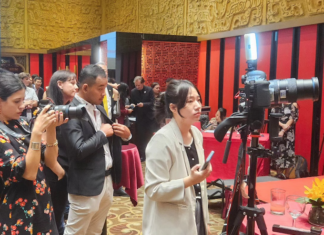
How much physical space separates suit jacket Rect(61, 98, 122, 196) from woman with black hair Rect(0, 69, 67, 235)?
1.28 feet

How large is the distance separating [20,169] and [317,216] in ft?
4.66

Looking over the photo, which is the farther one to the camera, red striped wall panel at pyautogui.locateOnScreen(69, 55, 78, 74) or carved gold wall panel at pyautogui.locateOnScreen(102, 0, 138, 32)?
red striped wall panel at pyautogui.locateOnScreen(69, 55, 78, 74)

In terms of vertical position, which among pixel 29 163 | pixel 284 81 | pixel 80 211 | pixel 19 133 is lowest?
pixel 80 211

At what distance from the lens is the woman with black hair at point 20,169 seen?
1.61m

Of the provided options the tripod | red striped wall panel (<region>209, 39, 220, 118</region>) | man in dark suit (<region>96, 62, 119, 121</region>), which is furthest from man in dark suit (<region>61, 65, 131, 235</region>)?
red striped wall panel (<region>209, 39, 220, 118</region>)

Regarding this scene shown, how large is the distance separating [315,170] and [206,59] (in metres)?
3.32

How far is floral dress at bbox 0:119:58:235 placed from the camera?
161 centimetres

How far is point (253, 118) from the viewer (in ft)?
5.58

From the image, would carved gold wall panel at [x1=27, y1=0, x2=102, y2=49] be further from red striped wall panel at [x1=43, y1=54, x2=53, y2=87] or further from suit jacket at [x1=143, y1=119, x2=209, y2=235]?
suit jacket at [x1=143, y1=119, x2=209, y2=235]

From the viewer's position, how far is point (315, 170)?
18.1ft

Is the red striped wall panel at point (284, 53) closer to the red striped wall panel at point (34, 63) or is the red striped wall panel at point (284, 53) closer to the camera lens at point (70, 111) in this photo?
the camera lens at point (70, 111)

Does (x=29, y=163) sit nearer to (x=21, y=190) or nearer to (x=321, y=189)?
(x=21, y=190)

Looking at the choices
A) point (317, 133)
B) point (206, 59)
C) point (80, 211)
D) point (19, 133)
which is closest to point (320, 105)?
point (317, 133)

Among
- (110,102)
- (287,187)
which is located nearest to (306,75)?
(110,102)
